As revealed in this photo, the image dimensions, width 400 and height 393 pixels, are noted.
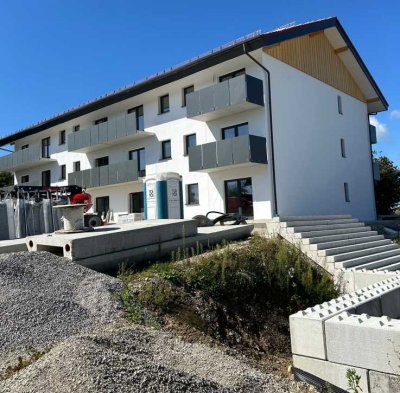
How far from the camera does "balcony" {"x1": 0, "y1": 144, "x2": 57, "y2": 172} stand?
3178cm

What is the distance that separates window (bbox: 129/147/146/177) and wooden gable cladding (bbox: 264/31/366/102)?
32.1ft

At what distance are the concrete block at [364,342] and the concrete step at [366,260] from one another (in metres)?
6.78

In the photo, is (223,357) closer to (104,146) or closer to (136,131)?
(136,131)

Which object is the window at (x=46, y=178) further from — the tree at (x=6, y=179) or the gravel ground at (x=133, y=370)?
the gravel ground at (x=133, y=370)

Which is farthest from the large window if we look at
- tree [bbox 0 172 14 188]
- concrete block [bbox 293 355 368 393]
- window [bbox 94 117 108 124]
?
tree [bbox 0 172 14 188]

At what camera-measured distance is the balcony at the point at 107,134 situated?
79.5 feet

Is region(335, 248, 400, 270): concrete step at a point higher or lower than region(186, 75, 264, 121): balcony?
lower

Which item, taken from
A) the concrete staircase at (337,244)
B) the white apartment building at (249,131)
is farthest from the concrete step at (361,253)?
the white apartment building at (249,131)

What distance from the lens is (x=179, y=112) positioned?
2291cm

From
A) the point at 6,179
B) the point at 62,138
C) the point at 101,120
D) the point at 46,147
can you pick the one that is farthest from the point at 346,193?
the point at 6,179

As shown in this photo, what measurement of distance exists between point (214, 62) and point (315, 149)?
6962 millimetres

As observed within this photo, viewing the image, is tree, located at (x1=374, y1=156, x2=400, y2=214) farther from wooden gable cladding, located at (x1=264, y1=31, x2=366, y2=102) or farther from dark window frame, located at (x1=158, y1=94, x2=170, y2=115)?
dark window frame, located at (x1=158, y1=94, x2=170, y2=115)

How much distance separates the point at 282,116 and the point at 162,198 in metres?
8.14

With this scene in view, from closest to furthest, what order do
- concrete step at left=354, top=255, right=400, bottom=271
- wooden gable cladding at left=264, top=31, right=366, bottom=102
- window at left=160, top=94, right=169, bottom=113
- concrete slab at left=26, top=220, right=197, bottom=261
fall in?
concrete slab at left=26, top=220, right=197, bottom=261
concrete step at left=354, top=255, right=400, bottom=271
wooden gable cladding at left=264, top=31, right=366, bottom=102
window at left=160, top=94, right=169, bottom=113
